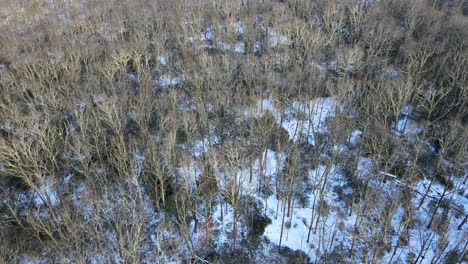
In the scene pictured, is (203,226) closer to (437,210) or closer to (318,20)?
(437,210)

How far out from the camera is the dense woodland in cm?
2625

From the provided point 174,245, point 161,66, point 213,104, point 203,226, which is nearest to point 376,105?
point 213,104

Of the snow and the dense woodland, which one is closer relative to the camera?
the dense woodland

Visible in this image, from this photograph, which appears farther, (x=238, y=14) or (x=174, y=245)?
(x=238, y=14)

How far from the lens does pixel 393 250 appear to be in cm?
2714

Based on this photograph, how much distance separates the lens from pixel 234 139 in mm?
34438

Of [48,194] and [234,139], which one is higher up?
[234,139]

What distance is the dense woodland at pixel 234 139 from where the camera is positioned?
2625 cm

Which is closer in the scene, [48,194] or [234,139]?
[48,194]

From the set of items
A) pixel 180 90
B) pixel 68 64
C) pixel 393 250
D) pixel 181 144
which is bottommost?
pixel 393 250

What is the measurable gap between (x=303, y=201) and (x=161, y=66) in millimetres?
24744

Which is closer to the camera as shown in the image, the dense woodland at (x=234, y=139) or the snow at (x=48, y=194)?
the dense woodland at (x=234, y=139)

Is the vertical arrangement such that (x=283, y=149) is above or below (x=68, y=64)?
below

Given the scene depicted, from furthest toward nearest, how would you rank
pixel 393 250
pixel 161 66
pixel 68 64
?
1. pixel 161 66
2. pixel 68 64
3. pixel 393 250
